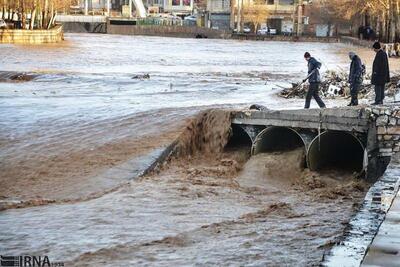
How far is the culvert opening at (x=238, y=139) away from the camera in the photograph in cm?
1962

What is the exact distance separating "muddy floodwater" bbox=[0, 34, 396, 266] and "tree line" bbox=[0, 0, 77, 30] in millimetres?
44789

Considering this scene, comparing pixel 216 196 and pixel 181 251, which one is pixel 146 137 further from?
pixel 181 251

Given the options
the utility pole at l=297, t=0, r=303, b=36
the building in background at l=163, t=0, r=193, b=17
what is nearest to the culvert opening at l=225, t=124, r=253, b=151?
the utility pole at l=297, t=0, r=303, b=36

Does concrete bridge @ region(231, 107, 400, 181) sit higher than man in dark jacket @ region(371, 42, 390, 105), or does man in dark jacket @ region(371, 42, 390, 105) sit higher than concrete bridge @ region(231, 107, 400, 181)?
man in dark jacket @ region(371, 42, 390, 105)

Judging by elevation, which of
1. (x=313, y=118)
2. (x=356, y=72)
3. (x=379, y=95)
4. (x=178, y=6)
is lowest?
(x=313, y=118)

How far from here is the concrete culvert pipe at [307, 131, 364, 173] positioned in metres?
18.3

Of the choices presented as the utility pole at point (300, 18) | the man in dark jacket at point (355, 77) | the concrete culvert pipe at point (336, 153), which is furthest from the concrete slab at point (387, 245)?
the utility pole at point (300, 18)

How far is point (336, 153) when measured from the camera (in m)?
19.1

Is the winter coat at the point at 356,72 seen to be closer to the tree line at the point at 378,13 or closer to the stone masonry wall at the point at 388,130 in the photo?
the stone masonry wall at the point at 388,130

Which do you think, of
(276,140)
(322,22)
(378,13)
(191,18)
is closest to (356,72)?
(276,140)

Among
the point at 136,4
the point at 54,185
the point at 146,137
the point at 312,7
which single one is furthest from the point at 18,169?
the point at 136,4

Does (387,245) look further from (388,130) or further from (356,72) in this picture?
(356,72)

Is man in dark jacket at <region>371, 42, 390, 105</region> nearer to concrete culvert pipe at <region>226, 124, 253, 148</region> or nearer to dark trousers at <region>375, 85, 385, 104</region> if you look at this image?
dark trousers at <region>375, 85, 385, 104</region>

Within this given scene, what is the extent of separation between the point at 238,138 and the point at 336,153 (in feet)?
8.27
